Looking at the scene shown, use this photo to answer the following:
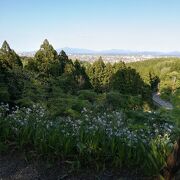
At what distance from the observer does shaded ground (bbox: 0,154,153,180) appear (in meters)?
5.79

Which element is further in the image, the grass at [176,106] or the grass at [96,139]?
the grass at [96,139]

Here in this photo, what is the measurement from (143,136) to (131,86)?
40.2m

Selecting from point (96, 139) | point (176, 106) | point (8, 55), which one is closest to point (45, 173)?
point (96, 139)

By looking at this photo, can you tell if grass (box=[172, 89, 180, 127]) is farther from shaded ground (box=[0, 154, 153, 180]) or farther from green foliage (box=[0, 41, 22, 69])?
green foliage (box=[0, 41, 22, 69])

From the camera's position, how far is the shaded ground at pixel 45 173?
19.0 ft

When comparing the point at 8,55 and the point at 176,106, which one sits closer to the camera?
the point at 176,106

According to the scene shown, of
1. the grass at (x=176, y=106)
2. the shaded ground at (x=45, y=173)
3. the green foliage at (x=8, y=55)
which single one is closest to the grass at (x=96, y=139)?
the shaded ground at (x=45, y=173)

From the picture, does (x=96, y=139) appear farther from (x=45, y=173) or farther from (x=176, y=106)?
(x=176, y=106)

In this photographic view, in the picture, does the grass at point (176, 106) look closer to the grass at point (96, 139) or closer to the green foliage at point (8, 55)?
the grass at point (96, 139)

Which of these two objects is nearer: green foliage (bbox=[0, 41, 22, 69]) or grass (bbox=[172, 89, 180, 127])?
grass (bbox=[172, 89, 180, 127])

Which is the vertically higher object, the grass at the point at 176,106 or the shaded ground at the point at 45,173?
the grass at the point at 176,106

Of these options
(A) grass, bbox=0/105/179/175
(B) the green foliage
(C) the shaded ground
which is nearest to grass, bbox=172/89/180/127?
(A) grass, bbox=0/105/179/175

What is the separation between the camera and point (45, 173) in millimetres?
6055

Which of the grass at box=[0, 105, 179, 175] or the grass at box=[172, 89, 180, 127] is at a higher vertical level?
the grass at box=[172, 89, 180, 127]
